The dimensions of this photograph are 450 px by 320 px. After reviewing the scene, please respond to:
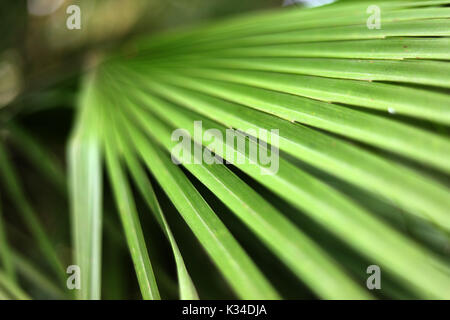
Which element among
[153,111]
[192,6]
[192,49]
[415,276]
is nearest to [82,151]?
[153,111]

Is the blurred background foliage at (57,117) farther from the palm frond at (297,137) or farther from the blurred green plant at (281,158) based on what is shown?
the palm frond at (297,137)

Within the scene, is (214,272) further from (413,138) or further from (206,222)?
(413,138)

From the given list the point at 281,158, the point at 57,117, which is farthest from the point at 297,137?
the point at 57,117

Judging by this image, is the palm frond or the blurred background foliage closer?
the palm frond

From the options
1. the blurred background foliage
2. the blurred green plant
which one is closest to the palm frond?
the blurred green plant

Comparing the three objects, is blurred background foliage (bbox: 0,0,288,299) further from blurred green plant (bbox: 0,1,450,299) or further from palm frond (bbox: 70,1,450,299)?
palm frond (bbox: 70,1,450,299)

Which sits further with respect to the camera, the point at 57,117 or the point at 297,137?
the point at 57,117

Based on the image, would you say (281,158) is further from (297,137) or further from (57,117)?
(57,117)

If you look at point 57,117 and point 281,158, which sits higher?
point 57,117

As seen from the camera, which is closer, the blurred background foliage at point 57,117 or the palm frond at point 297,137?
the palm frond at point 297,137

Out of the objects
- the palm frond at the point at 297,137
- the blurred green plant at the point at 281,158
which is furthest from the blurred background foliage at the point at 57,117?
the palm frond at the point at 297,137

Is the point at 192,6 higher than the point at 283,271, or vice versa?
the point at 192,6
